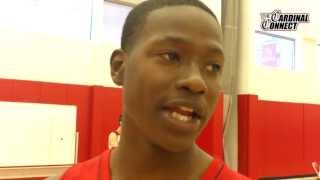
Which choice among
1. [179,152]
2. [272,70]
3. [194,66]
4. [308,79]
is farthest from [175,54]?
[308,79]

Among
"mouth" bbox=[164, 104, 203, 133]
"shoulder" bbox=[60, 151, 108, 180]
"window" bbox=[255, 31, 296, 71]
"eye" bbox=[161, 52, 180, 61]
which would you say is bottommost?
"shoulder" bbox=[60, 151, 108, 180]

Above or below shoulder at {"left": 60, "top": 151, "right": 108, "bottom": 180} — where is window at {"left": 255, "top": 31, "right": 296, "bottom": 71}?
above

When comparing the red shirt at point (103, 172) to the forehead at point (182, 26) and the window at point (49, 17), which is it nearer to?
the forehead at point (182, 26)

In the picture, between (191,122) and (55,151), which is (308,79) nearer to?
(55,151)

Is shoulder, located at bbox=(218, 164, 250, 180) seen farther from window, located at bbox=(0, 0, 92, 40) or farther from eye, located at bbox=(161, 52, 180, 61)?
window, located at bbox=(0, 0, 92, 40)

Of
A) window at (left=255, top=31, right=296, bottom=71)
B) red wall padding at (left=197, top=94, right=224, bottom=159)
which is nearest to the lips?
red wall padding at (left=197, top=94, right=224, bottom=159)

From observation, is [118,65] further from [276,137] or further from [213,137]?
[276,137]

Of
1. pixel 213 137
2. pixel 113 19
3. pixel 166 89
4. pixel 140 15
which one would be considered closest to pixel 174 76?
pixel 166 89

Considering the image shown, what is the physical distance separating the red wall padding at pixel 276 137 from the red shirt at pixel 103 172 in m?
2.46

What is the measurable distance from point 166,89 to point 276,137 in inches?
115

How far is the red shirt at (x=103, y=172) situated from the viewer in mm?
568

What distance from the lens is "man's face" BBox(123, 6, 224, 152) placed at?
1.65ft

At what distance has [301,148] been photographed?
3.40 metres

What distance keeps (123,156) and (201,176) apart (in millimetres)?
115
